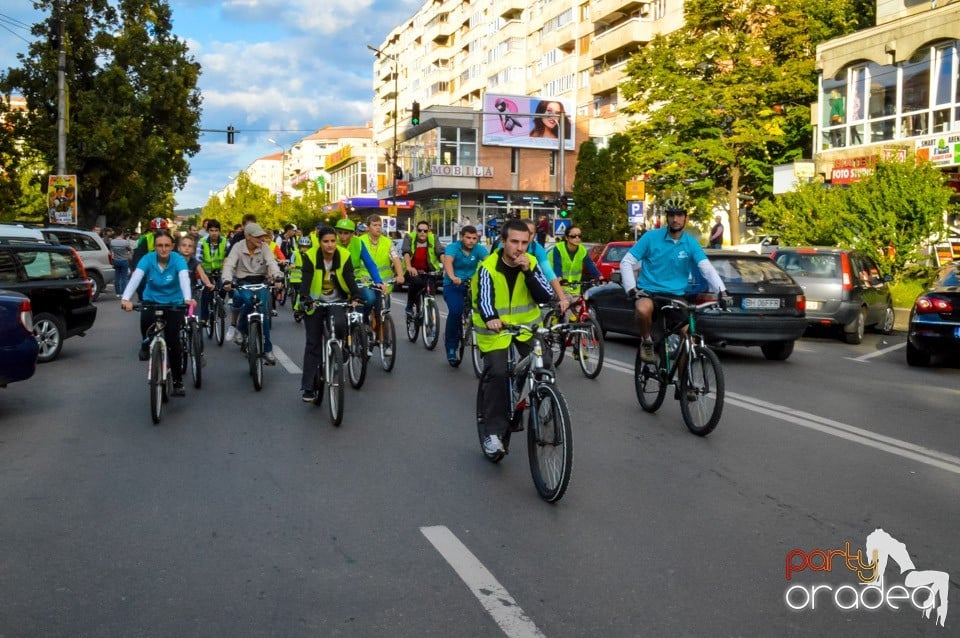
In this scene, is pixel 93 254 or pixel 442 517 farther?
pixel 93 254

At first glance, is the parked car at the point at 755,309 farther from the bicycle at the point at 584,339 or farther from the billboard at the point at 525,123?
the billboard at the point at 525,123

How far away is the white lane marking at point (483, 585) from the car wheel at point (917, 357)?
1003 cm

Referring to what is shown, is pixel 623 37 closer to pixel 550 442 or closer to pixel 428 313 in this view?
pixel 428 313

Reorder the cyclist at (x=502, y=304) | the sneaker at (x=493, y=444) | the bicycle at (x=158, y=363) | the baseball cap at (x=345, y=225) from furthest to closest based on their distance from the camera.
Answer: the baseball cap at (x=345, y=225)
the bicycle at (x=158, y=363)
the sneaker at (x=493, y=444)
the cyclist at (x=502, y=304)

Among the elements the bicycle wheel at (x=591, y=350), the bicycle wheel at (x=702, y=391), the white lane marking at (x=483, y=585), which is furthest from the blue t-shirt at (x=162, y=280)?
the white lane marking at (x=483, y=585)

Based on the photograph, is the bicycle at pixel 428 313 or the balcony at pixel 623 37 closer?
the bicycle at pixel 428 313

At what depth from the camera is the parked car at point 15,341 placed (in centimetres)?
864

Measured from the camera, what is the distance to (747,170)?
3972 centimetres

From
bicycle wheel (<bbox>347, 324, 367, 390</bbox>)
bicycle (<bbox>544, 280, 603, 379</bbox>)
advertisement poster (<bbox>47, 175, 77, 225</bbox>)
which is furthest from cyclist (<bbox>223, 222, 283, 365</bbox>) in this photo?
advertisement poster (<bbox>47, 175, 77, 225</bbox>)

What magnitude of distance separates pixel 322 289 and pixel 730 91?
31400 mm

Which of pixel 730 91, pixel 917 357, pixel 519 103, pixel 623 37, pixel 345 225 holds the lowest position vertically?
pixel 917 357

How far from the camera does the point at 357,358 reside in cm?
1048

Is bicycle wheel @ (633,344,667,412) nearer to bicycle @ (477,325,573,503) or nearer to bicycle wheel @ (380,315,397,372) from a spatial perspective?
bicycle @ (477,325,573,503)

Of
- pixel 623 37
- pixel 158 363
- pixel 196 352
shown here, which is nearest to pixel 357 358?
pixel 196 352
